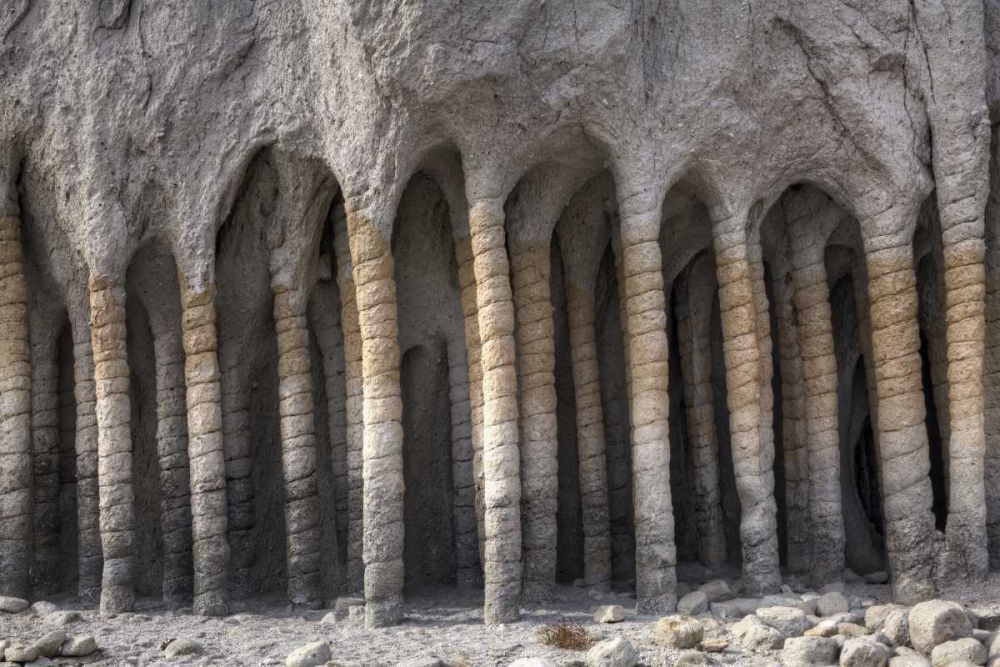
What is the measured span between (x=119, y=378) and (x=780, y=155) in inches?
315

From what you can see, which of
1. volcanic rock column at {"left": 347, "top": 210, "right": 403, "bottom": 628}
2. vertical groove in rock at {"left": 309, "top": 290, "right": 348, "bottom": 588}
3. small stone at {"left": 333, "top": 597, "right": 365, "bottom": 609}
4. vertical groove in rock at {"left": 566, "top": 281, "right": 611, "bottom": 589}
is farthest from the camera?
vertical groove in rock at {"left": 309, "top": 290, "right": 348, "bottom": 588}

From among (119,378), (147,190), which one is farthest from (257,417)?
(147,190)

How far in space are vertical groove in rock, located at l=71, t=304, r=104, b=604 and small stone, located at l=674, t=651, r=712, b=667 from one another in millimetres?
7310

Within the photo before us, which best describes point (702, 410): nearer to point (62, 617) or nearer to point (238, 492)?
point (238, 492)

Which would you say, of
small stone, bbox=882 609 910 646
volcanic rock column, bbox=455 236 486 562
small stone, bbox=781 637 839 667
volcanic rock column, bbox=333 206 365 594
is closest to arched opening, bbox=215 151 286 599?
volcanic rock column, bbox=333 206 365 594

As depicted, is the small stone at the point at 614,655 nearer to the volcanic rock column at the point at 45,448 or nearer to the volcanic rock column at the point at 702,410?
the volcanic rock column at the point at 702,410

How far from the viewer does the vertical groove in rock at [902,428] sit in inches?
466

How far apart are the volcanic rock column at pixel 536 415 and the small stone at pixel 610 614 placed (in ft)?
3.53

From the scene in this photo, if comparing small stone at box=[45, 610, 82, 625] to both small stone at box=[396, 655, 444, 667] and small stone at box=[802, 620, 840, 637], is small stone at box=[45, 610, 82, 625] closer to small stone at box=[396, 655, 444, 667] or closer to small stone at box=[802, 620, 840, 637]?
small stone at box=[396, 655, 444, 667]

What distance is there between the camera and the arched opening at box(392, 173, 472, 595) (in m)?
Answer: 13.8

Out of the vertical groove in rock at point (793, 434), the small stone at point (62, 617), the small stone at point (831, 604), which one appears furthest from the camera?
the vertical groove in rock at point (793, 434)

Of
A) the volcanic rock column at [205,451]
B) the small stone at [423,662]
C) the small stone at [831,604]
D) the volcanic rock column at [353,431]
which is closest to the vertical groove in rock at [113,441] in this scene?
the volcanic rock column at [205,451]

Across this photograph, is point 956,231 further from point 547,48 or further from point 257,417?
point 257,417

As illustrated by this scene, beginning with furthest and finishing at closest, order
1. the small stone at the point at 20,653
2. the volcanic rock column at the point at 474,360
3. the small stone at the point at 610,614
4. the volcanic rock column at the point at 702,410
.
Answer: the volcanic rock column at the point at 702,410 → the volcanic rock column at the point at 474,360 → the small stone at the point at 610,614 → the small stone at the point at 20,653
